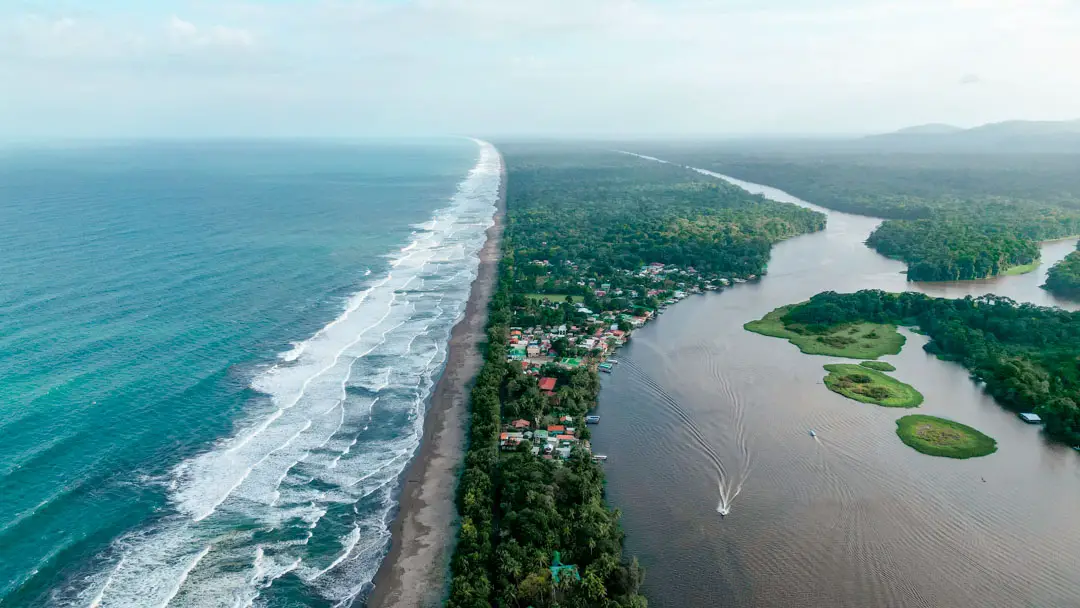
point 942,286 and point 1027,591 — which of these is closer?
point 1027,591

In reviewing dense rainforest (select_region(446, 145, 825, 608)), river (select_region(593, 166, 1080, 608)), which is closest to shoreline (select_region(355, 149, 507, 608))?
dense rainforest (select_region(446, 145, 825, 608))

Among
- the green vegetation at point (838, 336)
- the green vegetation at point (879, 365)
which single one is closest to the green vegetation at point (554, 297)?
the green vegetation at point (838, 336)

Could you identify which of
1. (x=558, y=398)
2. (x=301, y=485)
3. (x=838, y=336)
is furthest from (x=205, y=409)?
(x=838, y=336)

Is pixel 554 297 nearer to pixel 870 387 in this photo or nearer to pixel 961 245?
pixel 870 387

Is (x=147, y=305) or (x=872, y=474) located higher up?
(x=147, y=305)

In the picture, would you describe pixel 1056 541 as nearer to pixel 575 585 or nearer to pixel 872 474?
pixel 872 474

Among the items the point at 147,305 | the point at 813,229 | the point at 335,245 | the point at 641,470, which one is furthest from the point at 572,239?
the point at 641,470
